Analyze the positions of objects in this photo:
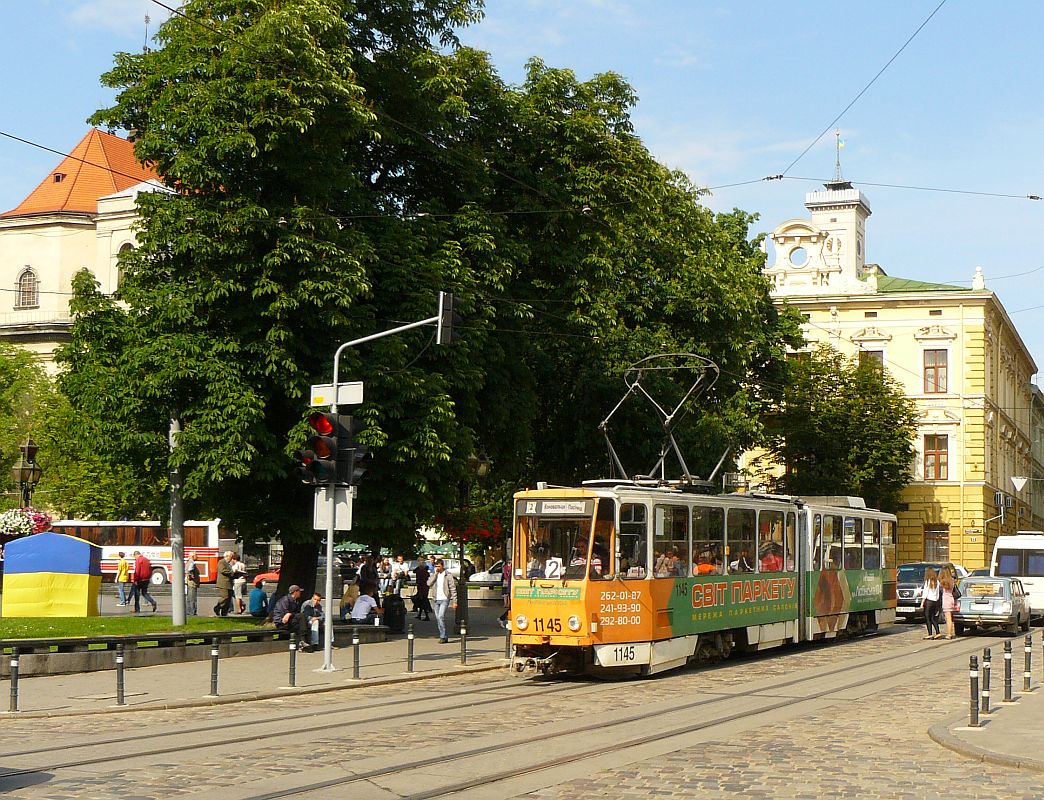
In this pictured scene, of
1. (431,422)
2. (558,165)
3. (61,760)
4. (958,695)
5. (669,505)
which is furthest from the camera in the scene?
(558,165)

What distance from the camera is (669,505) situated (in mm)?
22234

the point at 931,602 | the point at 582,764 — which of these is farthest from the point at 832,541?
the point at 582,764

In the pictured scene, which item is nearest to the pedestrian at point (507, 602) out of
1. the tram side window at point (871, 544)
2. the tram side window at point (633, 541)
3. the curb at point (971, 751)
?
the tram side window at point (633, 541)

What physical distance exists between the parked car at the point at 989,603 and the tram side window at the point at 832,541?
4.79 metres

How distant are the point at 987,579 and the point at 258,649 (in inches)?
702

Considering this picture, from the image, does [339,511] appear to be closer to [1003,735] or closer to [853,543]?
[1003,735]

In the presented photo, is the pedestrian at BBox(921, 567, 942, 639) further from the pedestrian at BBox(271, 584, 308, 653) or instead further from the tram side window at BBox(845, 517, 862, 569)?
the pedestrian at BBox(271, 584, 308, 653)

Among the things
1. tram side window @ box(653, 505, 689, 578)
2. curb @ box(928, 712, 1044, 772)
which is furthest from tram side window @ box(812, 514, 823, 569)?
curb @ box(928, 712, 1044, 772)

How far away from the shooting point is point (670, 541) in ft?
73.2

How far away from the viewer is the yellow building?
221 ft

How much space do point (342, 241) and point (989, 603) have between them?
695 inches

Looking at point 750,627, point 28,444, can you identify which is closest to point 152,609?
point 28,444

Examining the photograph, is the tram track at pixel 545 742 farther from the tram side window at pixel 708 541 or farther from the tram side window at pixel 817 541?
the tram side window at pixel 817 541

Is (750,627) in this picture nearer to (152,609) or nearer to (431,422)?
(431,422)
